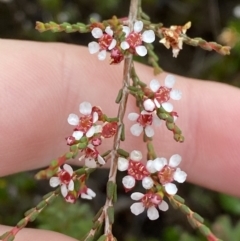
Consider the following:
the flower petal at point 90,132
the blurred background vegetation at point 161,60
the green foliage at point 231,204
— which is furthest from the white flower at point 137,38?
the green foliage at point 231,204

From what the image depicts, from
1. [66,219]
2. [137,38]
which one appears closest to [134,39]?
[137,38]

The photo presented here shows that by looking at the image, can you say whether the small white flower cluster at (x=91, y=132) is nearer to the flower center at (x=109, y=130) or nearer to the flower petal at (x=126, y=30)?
the flower center at (x=109, y=130)

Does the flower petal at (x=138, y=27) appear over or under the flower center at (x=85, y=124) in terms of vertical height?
over

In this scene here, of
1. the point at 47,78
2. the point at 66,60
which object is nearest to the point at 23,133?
the point at 47,78

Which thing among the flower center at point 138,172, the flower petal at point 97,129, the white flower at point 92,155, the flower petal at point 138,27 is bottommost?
the flower center at point 138,172

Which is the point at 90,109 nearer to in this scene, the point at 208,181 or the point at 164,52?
the point at 208,181

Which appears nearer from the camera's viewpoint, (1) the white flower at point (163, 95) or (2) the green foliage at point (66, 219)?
(1) the white flower at point (163, 95)

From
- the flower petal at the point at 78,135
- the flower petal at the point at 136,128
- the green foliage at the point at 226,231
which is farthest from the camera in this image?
the green foliage at the point at 226,231
